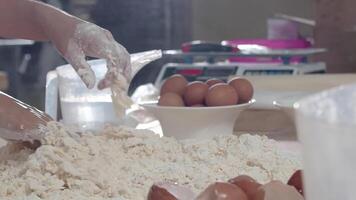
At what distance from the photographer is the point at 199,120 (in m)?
1.13

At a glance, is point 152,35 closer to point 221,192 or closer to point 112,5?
point 112,5

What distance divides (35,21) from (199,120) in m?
0.32

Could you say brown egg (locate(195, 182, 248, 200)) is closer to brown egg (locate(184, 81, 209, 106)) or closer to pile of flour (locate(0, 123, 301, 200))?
pile of flour (locate(0, 123, 301, 200))

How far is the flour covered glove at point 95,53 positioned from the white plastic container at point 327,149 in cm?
60

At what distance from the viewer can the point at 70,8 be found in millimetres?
3457

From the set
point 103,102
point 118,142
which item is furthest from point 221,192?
point 103,102

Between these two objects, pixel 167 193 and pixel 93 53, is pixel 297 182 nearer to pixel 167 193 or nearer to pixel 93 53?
pixel 167 193

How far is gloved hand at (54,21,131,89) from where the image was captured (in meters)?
0.98

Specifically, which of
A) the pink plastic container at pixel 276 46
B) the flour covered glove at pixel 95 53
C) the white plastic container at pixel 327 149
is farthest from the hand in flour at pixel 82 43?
the pink plastic container at pixel 276 46

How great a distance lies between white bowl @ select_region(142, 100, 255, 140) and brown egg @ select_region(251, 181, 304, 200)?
0.52 meters

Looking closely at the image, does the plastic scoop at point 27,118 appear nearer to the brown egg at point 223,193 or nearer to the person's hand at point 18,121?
the person's hand at point 18,121

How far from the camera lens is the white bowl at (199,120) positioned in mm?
1125

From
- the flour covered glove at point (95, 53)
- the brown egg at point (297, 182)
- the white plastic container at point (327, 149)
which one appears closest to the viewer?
the white plastic container at point (327, 149)

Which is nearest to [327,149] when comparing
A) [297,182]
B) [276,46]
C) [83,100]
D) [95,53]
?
[297,182]
